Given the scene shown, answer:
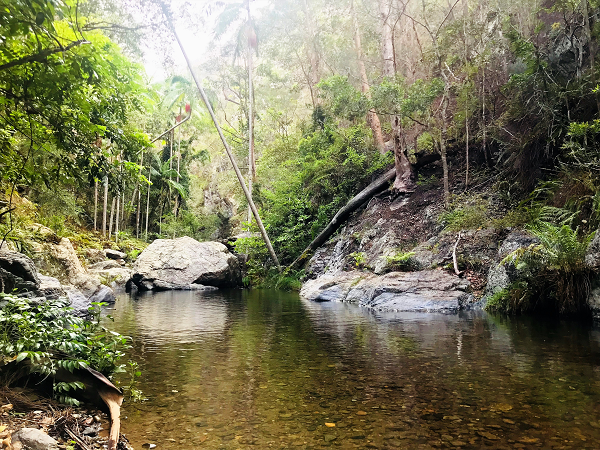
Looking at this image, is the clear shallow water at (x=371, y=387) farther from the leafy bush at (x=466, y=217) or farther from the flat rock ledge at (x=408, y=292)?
the leafy bush at (x=466, y=217)

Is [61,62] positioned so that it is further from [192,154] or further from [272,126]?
[192,154]

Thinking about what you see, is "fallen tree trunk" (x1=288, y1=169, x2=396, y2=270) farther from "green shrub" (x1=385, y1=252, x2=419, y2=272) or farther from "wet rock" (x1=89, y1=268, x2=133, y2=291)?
"wet rock" (x1=89, y1=268, x2=133, y2=291)

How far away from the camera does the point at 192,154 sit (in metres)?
36.8

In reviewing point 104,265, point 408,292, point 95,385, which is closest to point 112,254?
point 104,265

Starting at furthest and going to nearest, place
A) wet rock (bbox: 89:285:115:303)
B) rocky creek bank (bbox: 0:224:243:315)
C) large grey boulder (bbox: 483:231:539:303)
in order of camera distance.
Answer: rocky creek bank (bbox: 0:224:243:315)
wet rock (bbox: 89:285:115:303)
large grey boulder (bbox: 483:231:539:303)

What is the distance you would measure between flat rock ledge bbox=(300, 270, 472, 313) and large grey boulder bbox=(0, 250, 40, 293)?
754 centimetres

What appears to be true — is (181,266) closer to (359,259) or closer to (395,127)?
(359,259)

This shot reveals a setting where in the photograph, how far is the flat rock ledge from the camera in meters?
9.67

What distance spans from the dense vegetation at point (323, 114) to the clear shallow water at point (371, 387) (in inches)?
92.8

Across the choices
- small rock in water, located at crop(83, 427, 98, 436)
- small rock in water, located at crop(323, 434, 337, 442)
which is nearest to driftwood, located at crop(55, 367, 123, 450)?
small rock in water, located at crop(83, 427, 98, 436)

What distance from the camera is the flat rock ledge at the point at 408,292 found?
9672 mm

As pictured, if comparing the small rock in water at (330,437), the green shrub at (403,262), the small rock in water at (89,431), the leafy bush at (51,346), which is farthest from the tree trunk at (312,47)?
the small rock in water at (89,431)

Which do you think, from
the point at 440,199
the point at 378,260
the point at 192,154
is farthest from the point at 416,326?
the point at 192,154

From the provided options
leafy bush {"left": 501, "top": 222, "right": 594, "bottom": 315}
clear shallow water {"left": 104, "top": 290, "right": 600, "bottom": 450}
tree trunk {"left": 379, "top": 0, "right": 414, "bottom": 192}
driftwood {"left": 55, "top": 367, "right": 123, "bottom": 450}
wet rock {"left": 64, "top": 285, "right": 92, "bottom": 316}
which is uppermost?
tree trunk {"left": 379, "top": 0, "right": 414, "bottom": 192}
